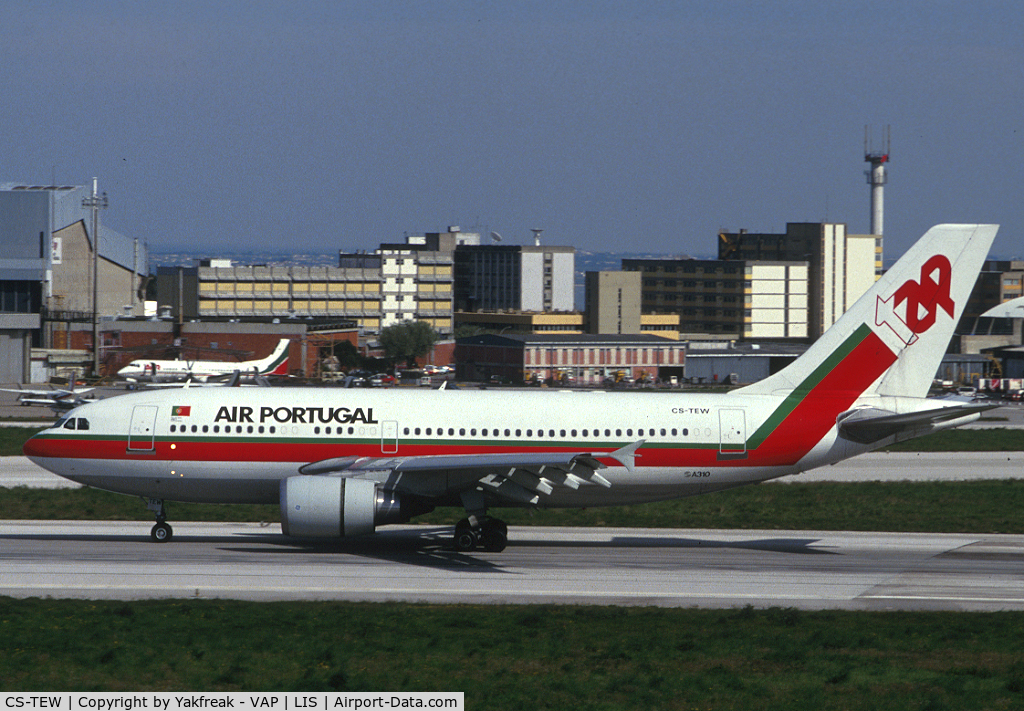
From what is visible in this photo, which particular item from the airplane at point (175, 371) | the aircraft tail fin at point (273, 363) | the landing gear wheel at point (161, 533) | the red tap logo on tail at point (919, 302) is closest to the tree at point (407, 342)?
the aircraft tail fin at point (273, 363)

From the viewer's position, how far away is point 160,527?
3200 centimetres

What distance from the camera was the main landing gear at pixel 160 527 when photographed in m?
31.8

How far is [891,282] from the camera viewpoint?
3231 cm

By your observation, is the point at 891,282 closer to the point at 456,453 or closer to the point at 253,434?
the point at 456,453

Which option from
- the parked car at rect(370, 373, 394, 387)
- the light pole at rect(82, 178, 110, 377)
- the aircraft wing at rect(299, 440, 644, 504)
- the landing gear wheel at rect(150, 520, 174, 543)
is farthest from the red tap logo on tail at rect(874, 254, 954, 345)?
→ the light pole at rect(82, 178, 110, 377)

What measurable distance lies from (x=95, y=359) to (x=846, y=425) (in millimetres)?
101230

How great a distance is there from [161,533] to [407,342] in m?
129

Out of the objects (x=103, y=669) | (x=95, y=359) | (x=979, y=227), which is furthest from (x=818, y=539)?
(x=95, y=359)

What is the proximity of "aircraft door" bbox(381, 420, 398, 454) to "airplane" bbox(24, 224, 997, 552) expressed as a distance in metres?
0.04

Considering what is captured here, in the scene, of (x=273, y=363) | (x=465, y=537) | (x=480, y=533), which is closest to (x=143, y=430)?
(x=465, y=537)

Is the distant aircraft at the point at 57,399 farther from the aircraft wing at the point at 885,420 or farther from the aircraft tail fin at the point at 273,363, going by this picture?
the aircraft wing at the point at 885,420

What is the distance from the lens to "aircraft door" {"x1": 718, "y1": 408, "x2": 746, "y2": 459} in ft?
104

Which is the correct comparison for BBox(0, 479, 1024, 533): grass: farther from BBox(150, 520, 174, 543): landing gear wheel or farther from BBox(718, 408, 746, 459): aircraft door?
BBox(718, 408, 746, 459): aircraft door

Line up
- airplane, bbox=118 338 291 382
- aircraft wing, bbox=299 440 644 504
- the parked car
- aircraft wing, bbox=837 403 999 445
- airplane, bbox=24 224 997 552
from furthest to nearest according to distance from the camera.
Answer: airplane, bbox=118 338 291 382 → the parked car → airplane, bbox=24 224 997 552 → aircraft wing, bbox=837 403 999 445 → aircraft wing, bbox=299 440 644 504
